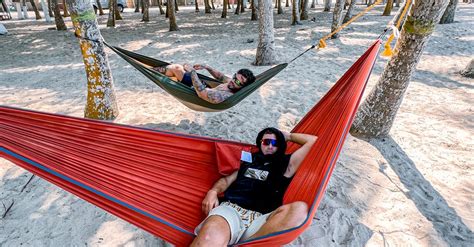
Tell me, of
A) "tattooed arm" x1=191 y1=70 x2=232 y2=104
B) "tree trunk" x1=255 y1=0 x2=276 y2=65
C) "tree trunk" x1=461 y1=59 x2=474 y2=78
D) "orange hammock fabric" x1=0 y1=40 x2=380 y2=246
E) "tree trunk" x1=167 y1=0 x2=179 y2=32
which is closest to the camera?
"orange hammock fabric" x1=0 y1=40 x2=380 y2=246

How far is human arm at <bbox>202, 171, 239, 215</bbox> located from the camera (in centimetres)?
127

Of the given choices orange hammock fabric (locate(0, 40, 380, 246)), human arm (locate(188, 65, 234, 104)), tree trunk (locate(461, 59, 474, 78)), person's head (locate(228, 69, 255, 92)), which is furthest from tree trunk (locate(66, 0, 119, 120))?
tree trunk (locate(461, 59, 474, 78))

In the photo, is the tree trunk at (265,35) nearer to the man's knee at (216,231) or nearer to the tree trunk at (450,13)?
the man's knee at (216,231)

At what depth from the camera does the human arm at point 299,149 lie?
1.39 meters

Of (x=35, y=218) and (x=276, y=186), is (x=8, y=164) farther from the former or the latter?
(x=276, y=186)

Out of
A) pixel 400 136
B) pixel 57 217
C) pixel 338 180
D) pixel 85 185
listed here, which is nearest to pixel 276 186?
pixel 338 180

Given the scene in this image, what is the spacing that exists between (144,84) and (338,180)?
8.71ft

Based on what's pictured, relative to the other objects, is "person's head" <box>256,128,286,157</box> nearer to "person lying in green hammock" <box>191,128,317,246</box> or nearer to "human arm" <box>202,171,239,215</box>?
"person lying in green hammock" <box>191,128,317,246</box>

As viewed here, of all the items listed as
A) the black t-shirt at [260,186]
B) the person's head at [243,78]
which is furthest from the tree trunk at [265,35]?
the black t-shirt at [260,186]

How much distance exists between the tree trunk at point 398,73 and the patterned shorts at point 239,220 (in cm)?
151

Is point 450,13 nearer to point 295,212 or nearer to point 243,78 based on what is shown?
point 243,78

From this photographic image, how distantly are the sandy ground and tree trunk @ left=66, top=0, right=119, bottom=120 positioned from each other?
0.19 m

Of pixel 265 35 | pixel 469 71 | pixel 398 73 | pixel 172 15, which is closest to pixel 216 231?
pixel 398 73

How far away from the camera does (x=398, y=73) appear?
6.82 feet
